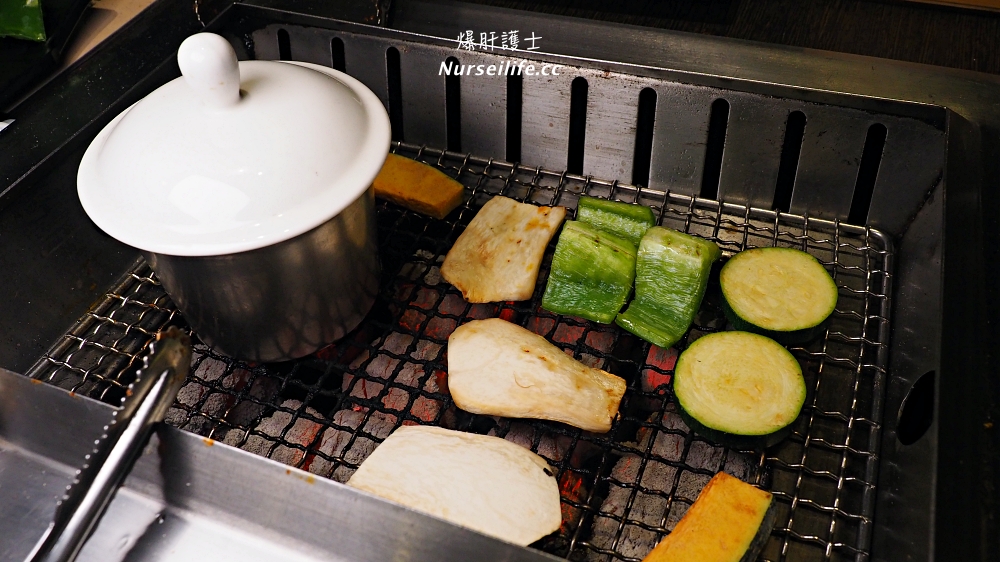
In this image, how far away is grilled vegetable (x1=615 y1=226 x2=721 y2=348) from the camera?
73.1 inches

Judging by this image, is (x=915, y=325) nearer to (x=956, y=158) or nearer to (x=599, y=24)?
(x=956, y=158)

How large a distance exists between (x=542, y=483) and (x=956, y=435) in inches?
30.7

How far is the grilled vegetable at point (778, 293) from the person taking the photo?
1813 millimetres

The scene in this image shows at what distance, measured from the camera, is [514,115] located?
2299 mm

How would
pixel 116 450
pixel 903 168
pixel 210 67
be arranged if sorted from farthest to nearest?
pixel 903 168
pixel 210 67
pixel 116 450

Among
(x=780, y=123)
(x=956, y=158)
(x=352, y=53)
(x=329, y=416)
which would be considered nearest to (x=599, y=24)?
(x=780, y=123)

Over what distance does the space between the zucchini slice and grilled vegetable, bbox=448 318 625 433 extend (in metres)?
0.17

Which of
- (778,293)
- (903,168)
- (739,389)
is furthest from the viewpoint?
(903,168)

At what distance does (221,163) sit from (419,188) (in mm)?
811

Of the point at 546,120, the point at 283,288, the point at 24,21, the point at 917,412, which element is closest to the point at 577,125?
the point at 546,120

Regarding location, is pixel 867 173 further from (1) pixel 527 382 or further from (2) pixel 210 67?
(2) pixel 210 67

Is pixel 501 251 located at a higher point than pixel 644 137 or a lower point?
lower

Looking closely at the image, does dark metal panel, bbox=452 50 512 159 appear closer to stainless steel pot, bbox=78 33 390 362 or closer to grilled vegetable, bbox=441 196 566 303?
grilled vegetable, bbox=441 196 566 303

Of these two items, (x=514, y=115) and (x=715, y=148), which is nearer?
(x=715, y=148)
